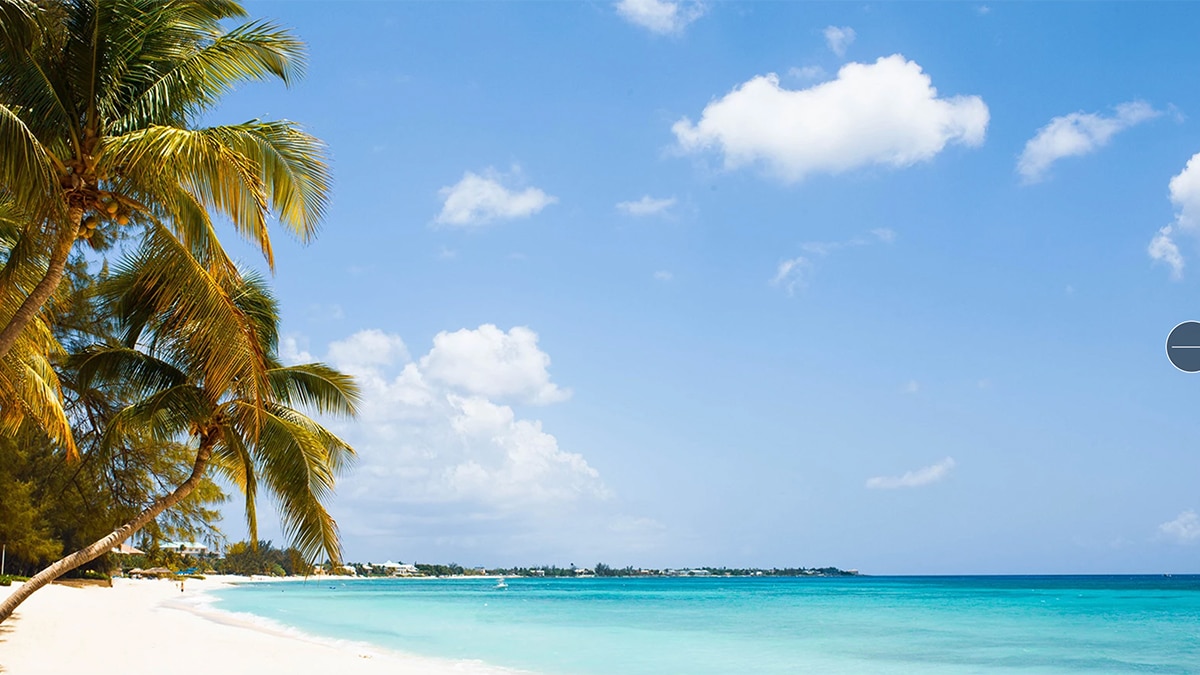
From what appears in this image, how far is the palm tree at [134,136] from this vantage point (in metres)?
6.57

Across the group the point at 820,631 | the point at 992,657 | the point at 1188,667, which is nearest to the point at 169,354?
the point at 992,657

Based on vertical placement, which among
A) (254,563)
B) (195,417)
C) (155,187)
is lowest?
(254,563)

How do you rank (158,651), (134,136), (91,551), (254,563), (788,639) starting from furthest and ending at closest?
(254,563) → (788,639) → (158,651) → (91,551) → (134,136)

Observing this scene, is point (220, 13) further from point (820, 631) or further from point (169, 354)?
point (820, 631)

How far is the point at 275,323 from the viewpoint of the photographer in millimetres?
12367

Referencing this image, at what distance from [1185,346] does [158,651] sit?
16.2 m

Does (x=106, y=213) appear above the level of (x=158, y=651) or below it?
above

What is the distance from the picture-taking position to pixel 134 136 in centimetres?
656

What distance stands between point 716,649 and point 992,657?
650 cm

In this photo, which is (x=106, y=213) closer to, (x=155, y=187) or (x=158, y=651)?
(x=155, y=187)

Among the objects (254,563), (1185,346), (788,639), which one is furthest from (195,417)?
(254,563)

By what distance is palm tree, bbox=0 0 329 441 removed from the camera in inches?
259

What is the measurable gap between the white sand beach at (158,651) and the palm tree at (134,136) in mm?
7116

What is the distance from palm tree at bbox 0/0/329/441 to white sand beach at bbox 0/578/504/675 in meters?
7.12
